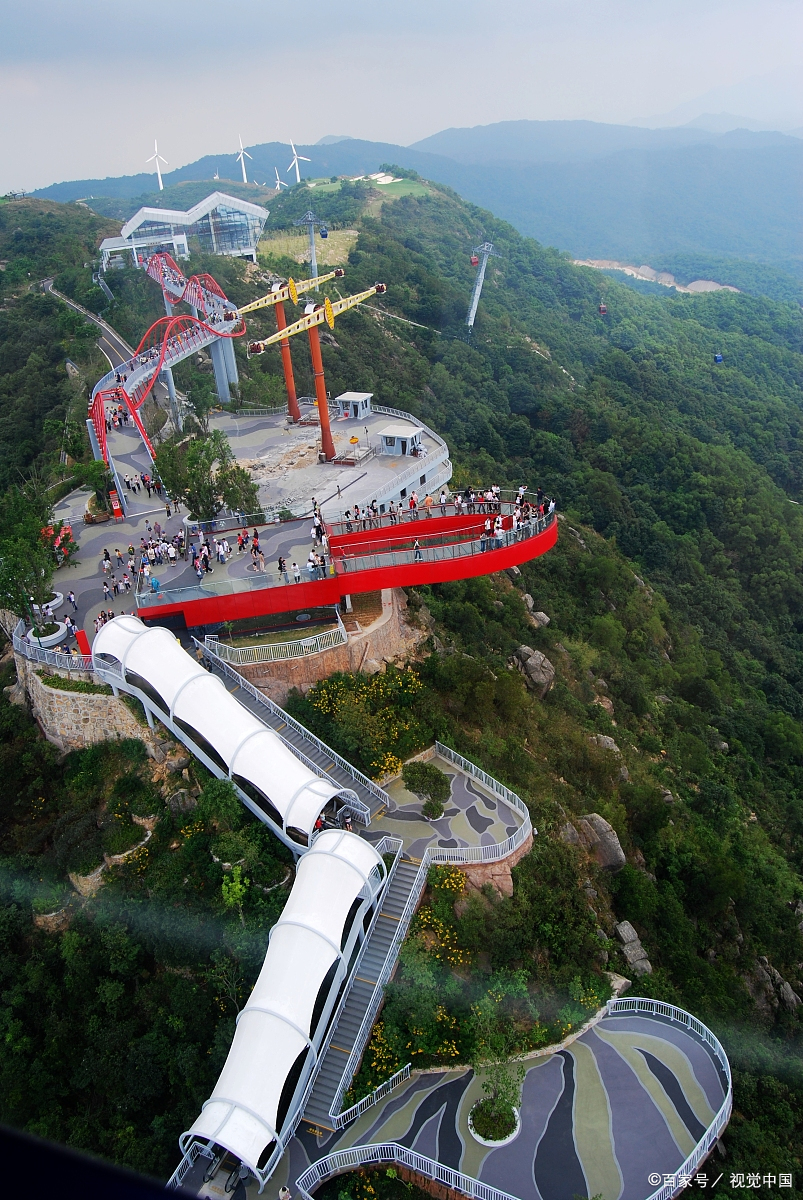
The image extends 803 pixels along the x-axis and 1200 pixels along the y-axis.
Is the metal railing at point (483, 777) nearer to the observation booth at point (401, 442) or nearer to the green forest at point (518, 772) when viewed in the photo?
the green forest at point (518, 772)

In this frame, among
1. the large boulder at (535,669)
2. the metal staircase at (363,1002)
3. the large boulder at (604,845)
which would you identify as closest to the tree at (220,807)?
the metal staircase at (363,1002)

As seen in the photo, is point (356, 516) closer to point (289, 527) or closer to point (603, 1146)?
point (289, 527)

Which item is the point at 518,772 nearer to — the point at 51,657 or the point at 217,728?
the point at 217,728

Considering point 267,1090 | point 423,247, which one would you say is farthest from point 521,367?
point 267,1090

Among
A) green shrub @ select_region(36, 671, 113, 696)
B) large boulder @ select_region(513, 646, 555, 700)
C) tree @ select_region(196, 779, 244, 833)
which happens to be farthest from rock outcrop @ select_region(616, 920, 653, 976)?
green shrub @ select_region(36, 671, 113, 696)

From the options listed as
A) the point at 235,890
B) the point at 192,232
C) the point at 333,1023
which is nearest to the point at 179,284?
the point at 192,232

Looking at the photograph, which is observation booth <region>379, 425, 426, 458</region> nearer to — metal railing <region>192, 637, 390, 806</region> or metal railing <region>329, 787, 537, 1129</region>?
metal railing <region>192, 637, 390, 806</region>

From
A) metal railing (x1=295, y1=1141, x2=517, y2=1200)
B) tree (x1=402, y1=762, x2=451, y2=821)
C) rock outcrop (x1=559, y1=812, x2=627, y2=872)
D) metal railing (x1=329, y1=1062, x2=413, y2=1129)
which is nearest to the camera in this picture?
metal railing (x1=295, y1=1141, x2=517, y2=1200)
